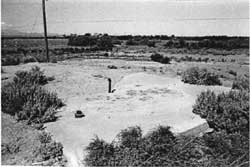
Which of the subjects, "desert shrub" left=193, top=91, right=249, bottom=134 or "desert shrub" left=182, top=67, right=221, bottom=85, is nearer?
"desert shrub" left=193, top=91, right=249, bottom=134

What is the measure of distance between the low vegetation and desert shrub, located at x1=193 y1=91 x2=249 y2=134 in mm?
49

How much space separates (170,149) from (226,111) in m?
1.93

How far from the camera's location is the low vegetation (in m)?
4.60

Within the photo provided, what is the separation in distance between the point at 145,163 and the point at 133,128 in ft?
2.63

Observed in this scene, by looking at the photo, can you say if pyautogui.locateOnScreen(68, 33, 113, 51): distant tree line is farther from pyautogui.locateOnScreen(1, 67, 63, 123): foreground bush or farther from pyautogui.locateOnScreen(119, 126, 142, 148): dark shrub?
→ pyautogui.locateOnScreen(119, 126, 142, 148): dark shrub

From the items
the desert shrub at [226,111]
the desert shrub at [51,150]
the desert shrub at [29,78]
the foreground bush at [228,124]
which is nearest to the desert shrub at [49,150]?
the desert shrub at [51,150]

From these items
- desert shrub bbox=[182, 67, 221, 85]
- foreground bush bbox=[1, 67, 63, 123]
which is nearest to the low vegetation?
foreground bush bbox=[1, 67, 63, 123]

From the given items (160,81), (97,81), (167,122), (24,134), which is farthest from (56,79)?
(167,122)

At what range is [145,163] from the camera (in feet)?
15.0

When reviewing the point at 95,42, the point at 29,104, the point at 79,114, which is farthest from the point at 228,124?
the point at 95,42

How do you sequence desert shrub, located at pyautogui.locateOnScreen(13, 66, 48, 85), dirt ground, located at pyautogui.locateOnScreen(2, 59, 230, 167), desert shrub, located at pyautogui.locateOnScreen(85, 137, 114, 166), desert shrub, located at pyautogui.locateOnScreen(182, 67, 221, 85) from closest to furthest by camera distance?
desert shrub, located at pyautogui.locateOnScreen(85, 137, 114, 166), dirt ground, located at pyautogui.locateOnScreen(2, 59, 230, 167), desert shrub, located at pyautogui.locateOnScreen(13, 66, 48, 85), desert shrub, located at pyautogui.locateOnScreen(182, 67, 221, 85)

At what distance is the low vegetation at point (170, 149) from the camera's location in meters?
4.60

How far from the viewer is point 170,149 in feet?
15.7

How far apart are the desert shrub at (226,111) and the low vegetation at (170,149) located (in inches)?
1.9
